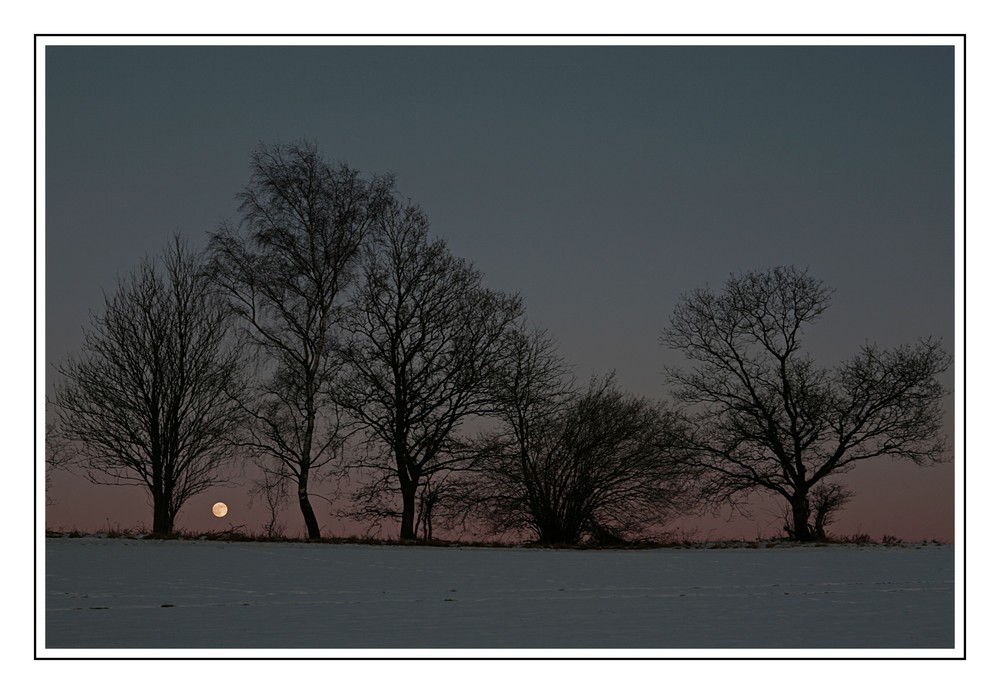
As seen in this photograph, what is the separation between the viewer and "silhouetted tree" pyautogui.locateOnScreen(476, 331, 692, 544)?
86.6 feet

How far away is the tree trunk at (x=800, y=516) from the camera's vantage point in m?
27.0

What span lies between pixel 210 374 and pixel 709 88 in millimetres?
12893

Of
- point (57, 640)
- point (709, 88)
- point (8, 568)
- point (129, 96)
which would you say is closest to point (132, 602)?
point (8, 568)

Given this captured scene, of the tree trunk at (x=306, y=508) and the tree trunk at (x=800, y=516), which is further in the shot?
the tree trunk at (x=800, y=516)

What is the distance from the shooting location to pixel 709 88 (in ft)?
74.4

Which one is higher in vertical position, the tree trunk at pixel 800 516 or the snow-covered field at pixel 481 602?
the snow-covered field at pixel 481 602

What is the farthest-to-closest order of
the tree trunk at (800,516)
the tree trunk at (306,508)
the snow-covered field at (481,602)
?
the tree trunk at (800,516) < the tree trunk at (306,508) < the snow-covered field at (481,602)

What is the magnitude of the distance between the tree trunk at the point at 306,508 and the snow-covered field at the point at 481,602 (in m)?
6.94

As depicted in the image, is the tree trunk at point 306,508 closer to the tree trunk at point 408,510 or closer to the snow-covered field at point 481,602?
the tree trunk at point 408,510

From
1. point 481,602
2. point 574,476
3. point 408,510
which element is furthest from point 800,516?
point 481,602

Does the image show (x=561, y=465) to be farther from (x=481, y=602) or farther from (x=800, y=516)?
(x=481, y=602)

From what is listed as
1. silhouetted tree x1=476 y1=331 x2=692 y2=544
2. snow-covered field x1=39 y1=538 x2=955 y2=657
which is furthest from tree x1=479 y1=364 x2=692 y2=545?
snow-covered field x1=39 y1=538 x2=955 y2=657

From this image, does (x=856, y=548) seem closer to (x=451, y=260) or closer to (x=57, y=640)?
(x=451, y=260)

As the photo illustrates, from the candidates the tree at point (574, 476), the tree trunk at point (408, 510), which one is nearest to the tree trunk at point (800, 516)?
the tree at point (574, 476)
